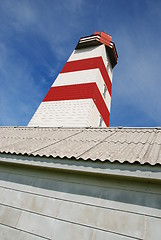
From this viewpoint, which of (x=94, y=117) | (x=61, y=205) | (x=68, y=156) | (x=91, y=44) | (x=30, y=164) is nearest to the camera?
(x=61, y=205)

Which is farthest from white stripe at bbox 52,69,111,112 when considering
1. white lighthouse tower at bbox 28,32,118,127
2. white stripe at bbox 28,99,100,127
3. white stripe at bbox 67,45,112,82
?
white stripe at bbox 67,45,112,82

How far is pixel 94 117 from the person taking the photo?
11.8 metres

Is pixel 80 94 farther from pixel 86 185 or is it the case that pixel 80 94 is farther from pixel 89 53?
pixel 86 185

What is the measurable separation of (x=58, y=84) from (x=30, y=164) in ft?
35.2

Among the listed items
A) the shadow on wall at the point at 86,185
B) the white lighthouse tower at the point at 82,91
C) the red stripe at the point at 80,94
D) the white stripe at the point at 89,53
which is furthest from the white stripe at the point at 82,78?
the shadow on wall at the point at 86,185

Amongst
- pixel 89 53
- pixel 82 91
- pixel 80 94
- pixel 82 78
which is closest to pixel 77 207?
pixel 80 94

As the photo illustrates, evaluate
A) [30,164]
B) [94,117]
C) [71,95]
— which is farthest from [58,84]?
[30,164]

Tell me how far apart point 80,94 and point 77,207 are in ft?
31.5

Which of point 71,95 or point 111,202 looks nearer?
point 111,202

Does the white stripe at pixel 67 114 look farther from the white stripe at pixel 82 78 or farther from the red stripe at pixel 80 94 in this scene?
the white stripe at pixel 82 78

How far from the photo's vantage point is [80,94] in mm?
12258

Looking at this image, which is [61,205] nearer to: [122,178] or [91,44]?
[122,178]

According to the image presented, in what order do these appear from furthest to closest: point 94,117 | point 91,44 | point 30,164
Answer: point 91,44, point 94,117, point 30,164

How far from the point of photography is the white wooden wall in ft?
9.19
